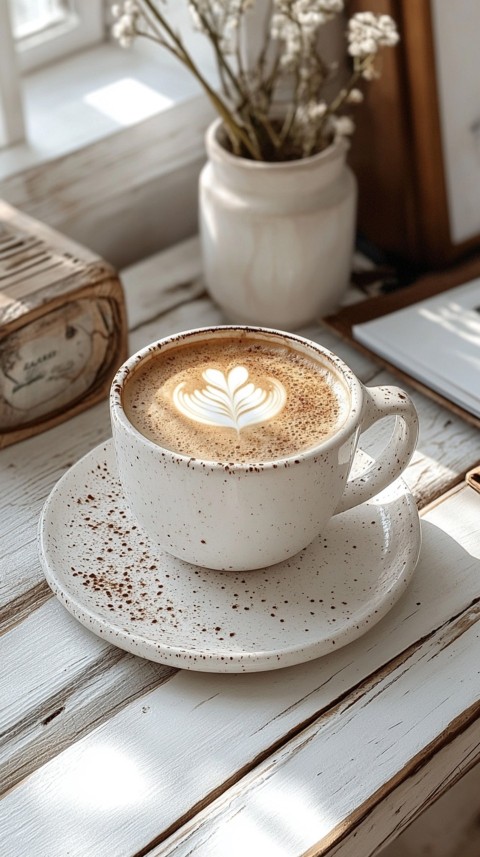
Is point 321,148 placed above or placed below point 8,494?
above

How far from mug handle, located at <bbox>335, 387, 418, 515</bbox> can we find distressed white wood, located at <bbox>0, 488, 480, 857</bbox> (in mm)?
78

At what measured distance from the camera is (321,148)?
0.97 metres

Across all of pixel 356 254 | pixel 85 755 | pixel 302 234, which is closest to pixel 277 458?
pixel 85 755

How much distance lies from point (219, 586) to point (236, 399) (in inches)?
4.9

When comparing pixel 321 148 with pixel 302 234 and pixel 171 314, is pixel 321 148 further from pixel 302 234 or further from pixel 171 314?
pixel 171 314

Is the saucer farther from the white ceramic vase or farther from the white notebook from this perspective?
the white ceramic vase

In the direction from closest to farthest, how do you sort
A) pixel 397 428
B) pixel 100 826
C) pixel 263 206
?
pixel 100 826
pixel 397 428
pixel 263 206

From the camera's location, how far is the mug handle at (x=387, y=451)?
0.68 m

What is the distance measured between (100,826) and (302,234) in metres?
0.56

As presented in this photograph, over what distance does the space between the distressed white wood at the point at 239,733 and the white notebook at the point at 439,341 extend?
0.24 m

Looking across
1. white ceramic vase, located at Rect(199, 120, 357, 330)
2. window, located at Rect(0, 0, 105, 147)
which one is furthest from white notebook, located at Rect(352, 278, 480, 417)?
window, located at Rect(0, 0, 105, 147)

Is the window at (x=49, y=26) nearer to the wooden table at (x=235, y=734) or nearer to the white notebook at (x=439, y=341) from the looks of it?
the white notebook at (x=439, y=341)

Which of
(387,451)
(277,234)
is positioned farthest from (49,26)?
(387,451)

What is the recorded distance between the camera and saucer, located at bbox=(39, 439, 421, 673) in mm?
637
